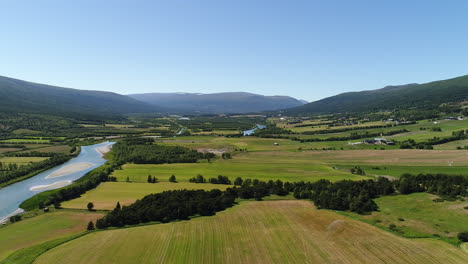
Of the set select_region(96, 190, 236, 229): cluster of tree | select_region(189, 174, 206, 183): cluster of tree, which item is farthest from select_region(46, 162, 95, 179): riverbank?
select_region(96, 190, 236, 229): cluster of tree

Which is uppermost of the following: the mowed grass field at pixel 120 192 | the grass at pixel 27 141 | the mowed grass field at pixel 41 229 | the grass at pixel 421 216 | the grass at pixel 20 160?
the grass at pixel 27 141

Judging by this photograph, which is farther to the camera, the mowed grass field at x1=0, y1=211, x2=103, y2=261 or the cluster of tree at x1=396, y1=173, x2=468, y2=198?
the cluster of tree at x1=396, y1=173, x2=468, y2=198

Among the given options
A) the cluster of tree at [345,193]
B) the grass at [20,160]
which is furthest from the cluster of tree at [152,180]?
the grass at [20,160]

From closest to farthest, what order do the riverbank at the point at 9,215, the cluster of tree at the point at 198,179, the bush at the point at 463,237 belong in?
the bush at the point at 463,237 < the riverbank at the point at 9,215 < the cluster of tree at the point at 198,179

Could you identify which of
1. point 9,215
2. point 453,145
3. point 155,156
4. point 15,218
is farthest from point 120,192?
point 453,145

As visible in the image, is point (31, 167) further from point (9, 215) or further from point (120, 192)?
point (120, 192)

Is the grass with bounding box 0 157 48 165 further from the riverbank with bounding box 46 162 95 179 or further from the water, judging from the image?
the riverbank with bounding box 46 162 95 179

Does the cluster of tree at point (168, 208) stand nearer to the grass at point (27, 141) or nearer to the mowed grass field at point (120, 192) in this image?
the mowed grass field at point (120, 192)

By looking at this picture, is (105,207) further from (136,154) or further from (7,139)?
(7,139)
